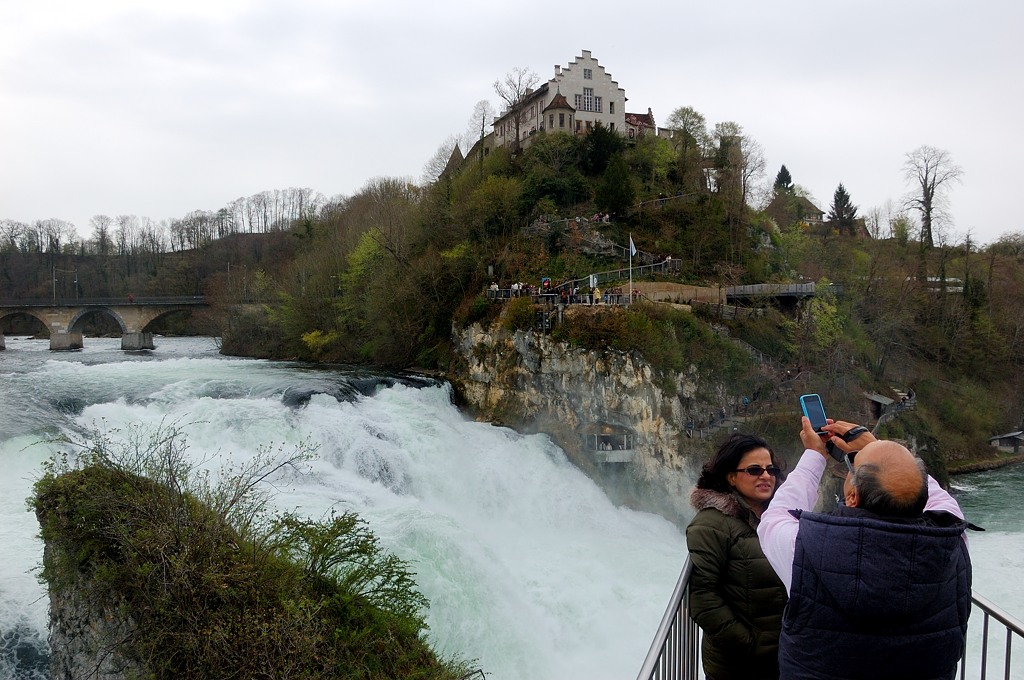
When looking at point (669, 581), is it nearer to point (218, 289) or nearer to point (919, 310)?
point (919, 310)

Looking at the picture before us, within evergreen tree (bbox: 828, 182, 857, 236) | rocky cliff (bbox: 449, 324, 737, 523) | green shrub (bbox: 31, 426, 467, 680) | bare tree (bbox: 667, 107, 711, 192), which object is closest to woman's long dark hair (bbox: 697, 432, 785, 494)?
green shrub (bbox: 31, 426, 467, 680)

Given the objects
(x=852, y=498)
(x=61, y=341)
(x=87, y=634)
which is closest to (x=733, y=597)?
(x=852, y=498)

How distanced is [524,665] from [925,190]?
38876 mm

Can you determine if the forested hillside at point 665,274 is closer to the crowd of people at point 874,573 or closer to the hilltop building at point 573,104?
the hilltop building at point 573,104

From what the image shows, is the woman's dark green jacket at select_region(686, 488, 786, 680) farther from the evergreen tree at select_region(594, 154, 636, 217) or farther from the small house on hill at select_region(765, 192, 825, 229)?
the small house on hill at select_region(765, 192, 825, 229)

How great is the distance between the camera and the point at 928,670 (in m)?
2.19

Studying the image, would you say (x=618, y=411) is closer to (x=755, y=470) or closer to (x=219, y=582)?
(x=219, y=582)

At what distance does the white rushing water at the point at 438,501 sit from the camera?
10.8 meters

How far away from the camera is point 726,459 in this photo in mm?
3260

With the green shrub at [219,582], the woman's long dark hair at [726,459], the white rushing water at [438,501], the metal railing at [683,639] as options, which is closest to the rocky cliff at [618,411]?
the white rushing water at [438,501]

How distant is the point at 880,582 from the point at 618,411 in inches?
745

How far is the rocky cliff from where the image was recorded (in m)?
20.4

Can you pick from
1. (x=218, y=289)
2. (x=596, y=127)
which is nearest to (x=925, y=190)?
(x=596, y=127)

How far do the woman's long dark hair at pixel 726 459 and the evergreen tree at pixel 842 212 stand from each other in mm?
58160
